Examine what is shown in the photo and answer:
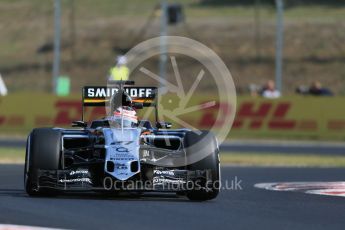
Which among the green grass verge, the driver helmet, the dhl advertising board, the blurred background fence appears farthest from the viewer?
the blurred background fence

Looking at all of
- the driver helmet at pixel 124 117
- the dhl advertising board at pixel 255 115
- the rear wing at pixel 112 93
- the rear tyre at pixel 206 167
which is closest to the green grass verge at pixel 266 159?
the dhl advertising board at pixel 255 115

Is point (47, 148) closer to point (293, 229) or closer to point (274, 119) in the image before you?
point (293, 229)

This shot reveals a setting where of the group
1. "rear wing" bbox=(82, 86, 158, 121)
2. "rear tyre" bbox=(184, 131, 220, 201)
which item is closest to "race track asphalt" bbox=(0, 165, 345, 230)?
"rear tyre" bbox=(184, 131, 220, 201)

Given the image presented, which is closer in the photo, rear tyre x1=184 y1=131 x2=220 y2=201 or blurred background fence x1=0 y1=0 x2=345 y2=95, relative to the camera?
rear tyre x1=184 y1=131 x2=220 y2=201

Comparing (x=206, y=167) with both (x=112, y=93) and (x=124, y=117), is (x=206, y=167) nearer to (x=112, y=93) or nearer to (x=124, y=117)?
(x=124, y=117)

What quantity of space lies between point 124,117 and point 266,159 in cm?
1173

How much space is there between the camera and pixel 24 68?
186 ft

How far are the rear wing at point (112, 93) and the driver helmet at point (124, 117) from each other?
1.88 feet

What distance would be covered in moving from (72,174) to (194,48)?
147 ft

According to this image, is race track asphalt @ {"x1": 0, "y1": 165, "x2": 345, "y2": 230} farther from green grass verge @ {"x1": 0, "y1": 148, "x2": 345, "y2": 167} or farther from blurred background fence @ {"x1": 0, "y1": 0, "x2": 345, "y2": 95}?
blurred background fence @ {"x1": 0, "y1": 0, "x2": 345, "y2": 95}

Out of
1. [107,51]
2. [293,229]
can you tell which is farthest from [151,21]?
[293,229]

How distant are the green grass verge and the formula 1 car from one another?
9524 mm

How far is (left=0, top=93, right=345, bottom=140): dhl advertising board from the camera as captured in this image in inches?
1256

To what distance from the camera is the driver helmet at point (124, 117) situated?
1316cm
